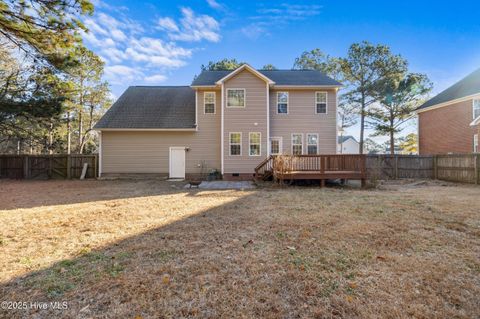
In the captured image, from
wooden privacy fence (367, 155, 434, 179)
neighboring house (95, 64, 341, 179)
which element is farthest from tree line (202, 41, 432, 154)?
neighboring house (95, 64, 341, 179)

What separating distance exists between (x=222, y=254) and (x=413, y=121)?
26.3 meters

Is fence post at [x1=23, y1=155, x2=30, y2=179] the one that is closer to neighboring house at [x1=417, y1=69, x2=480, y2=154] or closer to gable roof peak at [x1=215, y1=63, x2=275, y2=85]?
gable roof peak at [x1=215, y1=63, x2=275, y2=85]

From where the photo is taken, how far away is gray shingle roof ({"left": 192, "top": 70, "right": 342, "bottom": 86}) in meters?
14.2

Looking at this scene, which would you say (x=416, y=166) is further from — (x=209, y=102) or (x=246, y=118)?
(x=209, y=102)

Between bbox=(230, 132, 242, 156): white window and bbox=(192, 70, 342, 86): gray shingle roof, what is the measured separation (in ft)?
12.3

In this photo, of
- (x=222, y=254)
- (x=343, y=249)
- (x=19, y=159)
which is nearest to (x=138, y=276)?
(x=222, y=254)

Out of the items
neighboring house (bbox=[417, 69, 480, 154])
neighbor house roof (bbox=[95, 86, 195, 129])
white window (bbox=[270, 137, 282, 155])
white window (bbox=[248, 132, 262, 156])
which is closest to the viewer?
white window (bbox=[248, 132, 262, 156])

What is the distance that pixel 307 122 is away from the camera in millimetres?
14156

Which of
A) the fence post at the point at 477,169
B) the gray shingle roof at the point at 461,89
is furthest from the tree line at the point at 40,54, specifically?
the gray shingle roof at the point at 461,89

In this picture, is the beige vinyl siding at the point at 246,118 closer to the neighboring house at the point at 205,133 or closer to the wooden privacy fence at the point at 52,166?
the neighboring house at the point at 205,133

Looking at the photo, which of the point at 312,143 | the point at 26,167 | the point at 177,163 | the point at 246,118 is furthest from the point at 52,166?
the point at 312,143

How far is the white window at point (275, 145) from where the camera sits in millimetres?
A: 14219

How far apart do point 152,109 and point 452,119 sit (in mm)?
22115

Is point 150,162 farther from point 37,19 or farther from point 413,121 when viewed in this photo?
point 413,121
